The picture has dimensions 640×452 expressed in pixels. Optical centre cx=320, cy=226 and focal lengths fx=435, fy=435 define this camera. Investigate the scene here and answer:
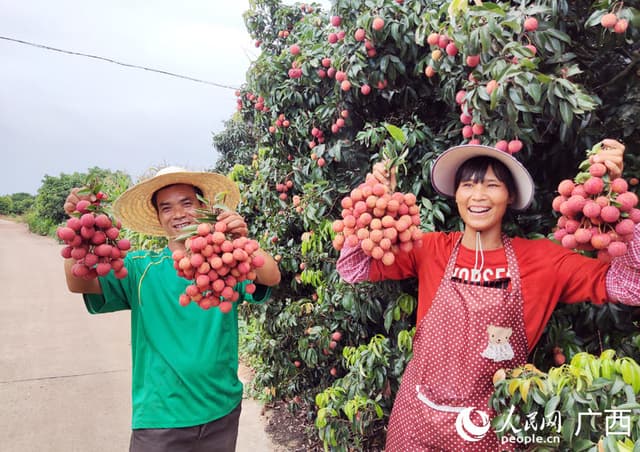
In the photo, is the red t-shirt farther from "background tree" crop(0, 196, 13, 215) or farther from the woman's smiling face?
"background tree" crop(0, 196, 13, 215)

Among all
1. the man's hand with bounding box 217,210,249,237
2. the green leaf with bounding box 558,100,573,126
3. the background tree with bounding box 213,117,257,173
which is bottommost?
the man's hand with bounding box 217,210,249,237

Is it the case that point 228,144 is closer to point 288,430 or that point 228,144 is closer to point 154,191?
point 288,430

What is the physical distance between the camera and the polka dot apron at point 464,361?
138 cm

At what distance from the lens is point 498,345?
1.38m

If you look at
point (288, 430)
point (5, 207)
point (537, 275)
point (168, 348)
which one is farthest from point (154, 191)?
point (5, 207)

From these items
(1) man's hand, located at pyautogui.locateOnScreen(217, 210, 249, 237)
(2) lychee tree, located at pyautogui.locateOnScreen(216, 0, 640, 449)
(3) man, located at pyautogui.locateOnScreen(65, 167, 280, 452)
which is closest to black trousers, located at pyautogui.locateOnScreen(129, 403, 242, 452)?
(3) man, located at pyautogui.locateOnScreen(65, 167, 280, 452)

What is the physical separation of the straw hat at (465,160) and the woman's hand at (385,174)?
6.1 inches

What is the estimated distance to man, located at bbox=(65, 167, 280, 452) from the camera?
62.7 inches

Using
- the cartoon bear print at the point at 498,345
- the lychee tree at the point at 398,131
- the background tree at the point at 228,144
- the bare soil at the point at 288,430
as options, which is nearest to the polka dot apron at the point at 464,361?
the cartoon bear print at the point at 498,345

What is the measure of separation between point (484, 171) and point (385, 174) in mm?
335

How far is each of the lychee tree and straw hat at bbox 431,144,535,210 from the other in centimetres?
12

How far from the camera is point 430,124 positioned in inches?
94.4

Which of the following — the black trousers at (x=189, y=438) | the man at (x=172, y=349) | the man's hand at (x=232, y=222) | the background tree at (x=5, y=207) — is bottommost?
the background tree at (x=5, y=207)

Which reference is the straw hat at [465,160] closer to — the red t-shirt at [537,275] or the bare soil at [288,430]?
the red t-shirt at [537,275]
